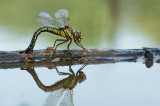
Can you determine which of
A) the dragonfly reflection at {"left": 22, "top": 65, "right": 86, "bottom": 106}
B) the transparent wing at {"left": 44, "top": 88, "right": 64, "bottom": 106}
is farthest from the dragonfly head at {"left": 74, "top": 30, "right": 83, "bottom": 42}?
the transparent wing at {"left": 44, "top": 88, "right": 64, "bottom": 106}

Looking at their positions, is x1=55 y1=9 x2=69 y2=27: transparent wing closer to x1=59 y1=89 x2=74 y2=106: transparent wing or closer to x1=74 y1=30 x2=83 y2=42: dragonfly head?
x1=74 y1=30 x2=83 y2=42: dragonfly head

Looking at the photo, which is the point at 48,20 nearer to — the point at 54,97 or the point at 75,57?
the point at 75,57

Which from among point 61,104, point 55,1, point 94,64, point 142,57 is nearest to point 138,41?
point 142,57

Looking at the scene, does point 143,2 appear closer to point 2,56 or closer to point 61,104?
point 2,56

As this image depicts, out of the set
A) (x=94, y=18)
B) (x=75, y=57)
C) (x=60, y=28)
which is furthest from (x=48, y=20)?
(x=94, y=18)

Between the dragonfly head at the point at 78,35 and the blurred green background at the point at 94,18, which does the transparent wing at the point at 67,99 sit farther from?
the blurred green background at the point at 94,18

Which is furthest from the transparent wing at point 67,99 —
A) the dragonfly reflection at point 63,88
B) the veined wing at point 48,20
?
the veined wing at point 48,20
